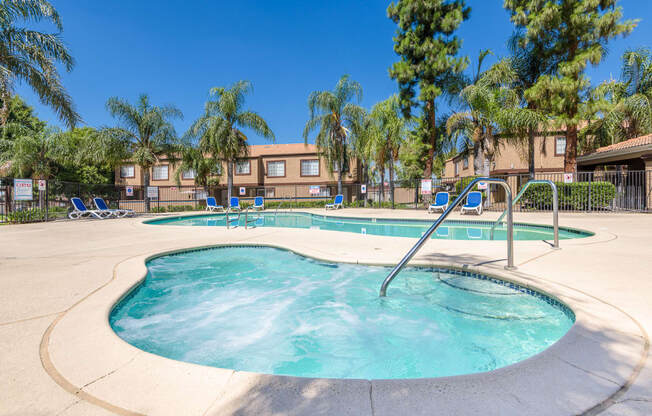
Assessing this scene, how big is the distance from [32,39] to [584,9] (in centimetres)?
2191

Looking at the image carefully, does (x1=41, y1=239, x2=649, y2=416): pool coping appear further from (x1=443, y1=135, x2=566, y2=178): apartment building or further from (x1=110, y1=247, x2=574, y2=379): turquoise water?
(x1=443, y1=135, x2=566, y2=178): apartment building

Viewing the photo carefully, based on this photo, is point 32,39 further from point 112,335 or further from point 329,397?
point 329,397

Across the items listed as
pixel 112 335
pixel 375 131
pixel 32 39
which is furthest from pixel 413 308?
pixel 375 131

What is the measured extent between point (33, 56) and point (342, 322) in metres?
13.0

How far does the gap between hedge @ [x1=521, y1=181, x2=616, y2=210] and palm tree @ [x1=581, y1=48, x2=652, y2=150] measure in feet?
11.6

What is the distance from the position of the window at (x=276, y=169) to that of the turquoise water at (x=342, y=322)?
25893 millimetres

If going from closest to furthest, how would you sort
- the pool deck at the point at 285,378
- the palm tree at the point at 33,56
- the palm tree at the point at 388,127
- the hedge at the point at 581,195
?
the pool deck at the point at 285,378 → the palm tree at the point at 33,56 → the hedge at the point at 581,195 → the palm tree at the point at 388,127

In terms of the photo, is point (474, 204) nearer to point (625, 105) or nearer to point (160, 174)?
point (625, 105)

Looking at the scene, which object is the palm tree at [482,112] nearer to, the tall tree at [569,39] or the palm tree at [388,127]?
the tall tree at [569,39]

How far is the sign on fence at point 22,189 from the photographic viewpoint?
1177cm

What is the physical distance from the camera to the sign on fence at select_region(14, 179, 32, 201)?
1177 centimetres

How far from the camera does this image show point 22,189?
11953 mm

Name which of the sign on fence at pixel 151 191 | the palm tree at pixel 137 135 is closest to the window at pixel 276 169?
the palm tree at pixel 137 135

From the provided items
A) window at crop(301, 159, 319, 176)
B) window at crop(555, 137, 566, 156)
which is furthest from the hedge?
window at crop(301, 159, 319, 176)
